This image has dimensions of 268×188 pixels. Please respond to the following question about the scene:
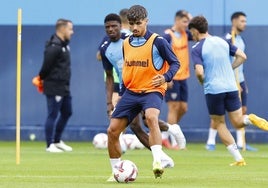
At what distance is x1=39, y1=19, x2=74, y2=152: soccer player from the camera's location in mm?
21828

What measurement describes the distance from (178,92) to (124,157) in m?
3.88

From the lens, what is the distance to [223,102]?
17578mm

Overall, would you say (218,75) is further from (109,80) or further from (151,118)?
(151,118)

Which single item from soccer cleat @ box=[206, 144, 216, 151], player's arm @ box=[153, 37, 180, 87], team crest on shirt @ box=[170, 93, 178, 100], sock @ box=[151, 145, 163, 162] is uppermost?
player's arm @ box=[153, 37, 180, 87]

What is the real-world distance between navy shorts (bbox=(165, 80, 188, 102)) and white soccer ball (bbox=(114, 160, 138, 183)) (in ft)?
30.9

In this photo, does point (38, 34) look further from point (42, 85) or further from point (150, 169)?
point (150, 169)

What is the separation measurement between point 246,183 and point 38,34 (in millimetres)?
12327

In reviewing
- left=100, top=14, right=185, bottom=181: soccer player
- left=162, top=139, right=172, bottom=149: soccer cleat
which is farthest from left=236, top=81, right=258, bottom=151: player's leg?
left=100, top=14, right=185, bottom=181: soccer player

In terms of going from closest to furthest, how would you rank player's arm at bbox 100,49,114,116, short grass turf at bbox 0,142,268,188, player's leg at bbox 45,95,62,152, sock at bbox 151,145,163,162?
short grass turf at bbox 0,142,268,188, sock at bbox 151,145,163,162, player's arm at bbox 100,49,114,116, player's leg at bbox 45,95,62,152

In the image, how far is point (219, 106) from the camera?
17500 millimetres

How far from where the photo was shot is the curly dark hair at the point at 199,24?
686 inches

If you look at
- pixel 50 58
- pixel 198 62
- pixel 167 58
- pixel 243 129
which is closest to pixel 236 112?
pixel 198 62

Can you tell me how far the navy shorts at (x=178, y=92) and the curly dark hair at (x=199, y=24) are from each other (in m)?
5.27

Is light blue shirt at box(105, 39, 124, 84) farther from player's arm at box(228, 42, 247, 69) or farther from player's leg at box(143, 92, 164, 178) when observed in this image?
player's leg at box(143, 92, 164, 178)
